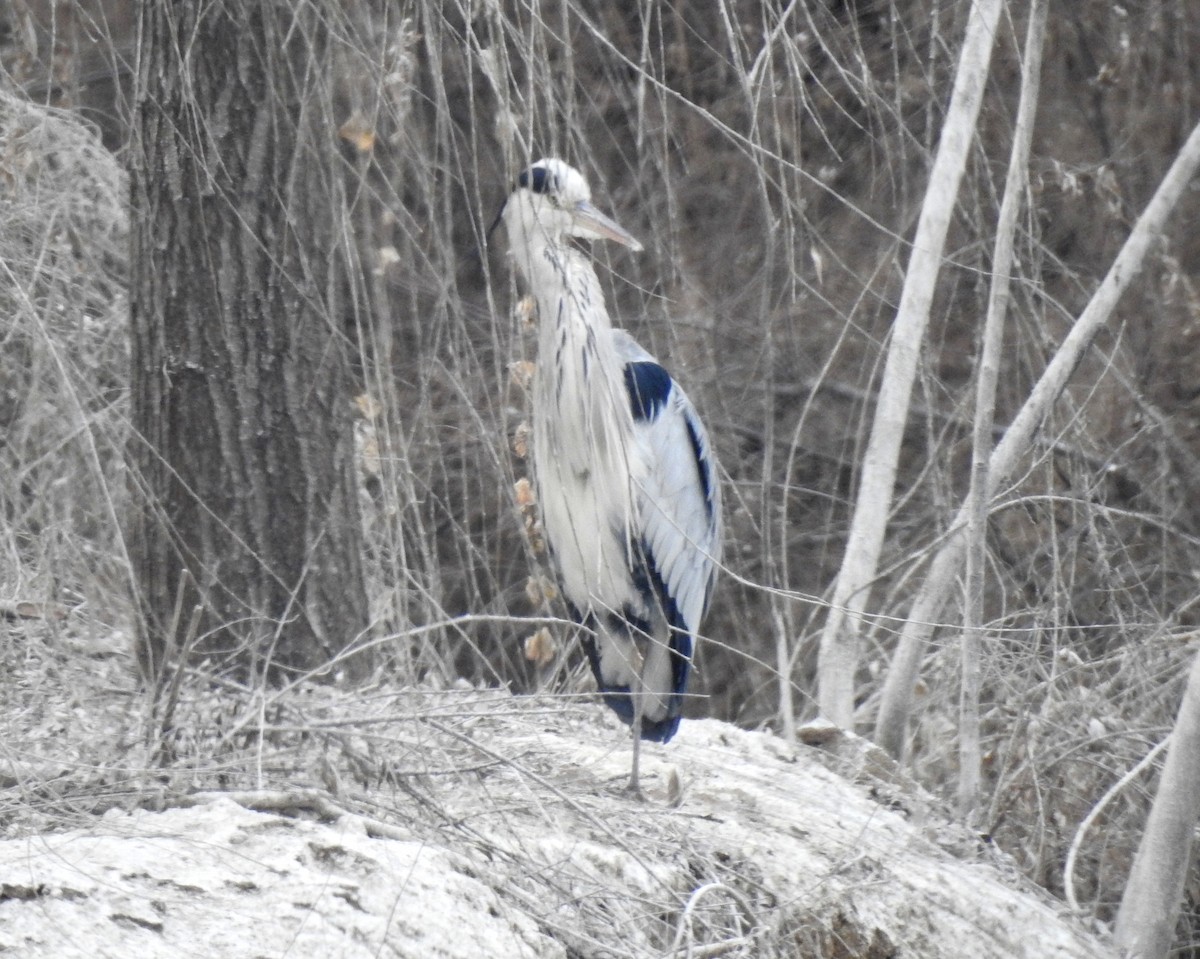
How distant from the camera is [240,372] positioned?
12.9 ft

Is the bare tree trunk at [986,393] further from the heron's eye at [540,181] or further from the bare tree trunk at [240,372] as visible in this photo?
the bare tree trunk at [240,372]

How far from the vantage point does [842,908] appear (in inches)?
126

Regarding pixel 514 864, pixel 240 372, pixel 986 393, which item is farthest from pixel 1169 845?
pixel 240 372

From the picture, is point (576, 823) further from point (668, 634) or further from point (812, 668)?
point (812, 668)

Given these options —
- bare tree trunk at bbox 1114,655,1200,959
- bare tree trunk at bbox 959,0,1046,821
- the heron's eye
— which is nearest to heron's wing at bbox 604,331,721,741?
the heron's eye

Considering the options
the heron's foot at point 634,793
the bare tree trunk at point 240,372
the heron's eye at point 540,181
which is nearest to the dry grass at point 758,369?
the heron's eye at point 540,181

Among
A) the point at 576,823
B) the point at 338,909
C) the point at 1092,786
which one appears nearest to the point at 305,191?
the point at 576,823

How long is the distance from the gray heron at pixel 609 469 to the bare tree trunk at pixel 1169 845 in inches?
43.8

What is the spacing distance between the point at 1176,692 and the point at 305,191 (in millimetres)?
2628

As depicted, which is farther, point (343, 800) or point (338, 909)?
point (343, 800)

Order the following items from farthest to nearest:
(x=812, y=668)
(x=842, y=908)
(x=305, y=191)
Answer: (x=812, y=668) < (x=305, y=191) < (x=842, y=908)

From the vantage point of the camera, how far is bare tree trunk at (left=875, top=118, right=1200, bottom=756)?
427cm

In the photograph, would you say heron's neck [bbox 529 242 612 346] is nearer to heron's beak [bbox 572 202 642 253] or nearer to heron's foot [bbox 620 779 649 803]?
heron's beak [bbox 572 202 642 253]

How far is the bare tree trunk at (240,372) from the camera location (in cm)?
378
